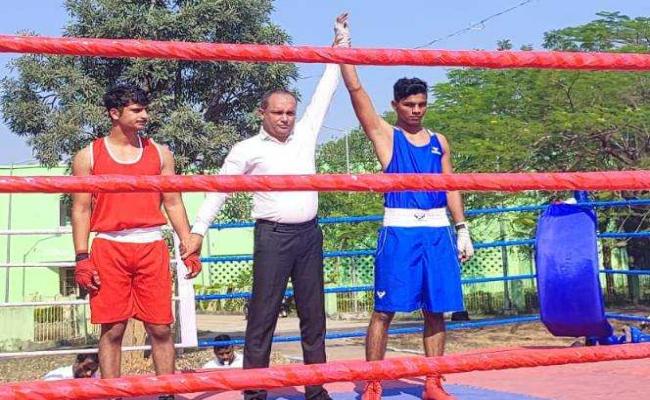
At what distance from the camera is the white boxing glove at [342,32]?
370 centimetres

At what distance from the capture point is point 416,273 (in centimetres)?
402

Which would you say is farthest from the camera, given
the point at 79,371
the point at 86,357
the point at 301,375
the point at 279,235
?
the point at 86,357

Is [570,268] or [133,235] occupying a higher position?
[133,235]

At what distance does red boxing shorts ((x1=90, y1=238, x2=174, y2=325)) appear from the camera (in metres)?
3.68

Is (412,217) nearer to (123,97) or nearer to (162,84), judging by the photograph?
(123,97)

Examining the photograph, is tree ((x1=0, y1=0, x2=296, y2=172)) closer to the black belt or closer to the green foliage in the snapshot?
the green foliage

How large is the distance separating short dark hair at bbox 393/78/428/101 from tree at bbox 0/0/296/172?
7310 millimetres

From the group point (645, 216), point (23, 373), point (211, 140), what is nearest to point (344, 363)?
point (211, 140)

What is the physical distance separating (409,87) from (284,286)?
1013 millimetres

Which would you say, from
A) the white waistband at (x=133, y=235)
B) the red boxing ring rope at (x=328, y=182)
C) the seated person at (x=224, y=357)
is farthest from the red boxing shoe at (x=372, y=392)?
the seated person at (x=224, y=357)

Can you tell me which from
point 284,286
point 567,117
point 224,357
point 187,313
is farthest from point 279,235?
point 567,117

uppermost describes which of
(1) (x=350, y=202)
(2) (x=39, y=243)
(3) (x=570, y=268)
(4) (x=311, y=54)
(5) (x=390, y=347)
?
(1) (x=350, y=202)

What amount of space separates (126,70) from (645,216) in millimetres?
7513

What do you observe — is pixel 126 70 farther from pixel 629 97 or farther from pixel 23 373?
pixel 629 97
